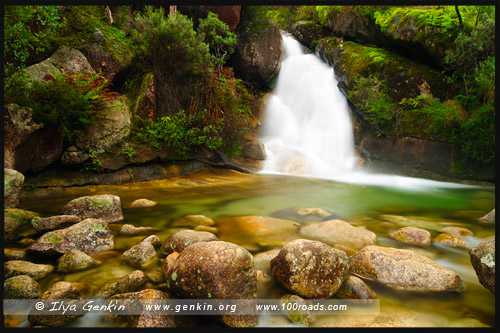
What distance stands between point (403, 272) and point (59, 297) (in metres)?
3.38

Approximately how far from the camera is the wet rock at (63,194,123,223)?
5016mm

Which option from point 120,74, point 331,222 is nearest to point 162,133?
point 120,74

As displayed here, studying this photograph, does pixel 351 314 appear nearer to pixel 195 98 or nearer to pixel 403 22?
pixel 195 98

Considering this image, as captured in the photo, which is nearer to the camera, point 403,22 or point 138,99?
point 138,99

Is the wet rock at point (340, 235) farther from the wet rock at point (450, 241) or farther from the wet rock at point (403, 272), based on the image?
the wet rock at point (450, 241)

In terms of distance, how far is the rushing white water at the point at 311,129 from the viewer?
1095 cm

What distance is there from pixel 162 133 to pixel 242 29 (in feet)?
22.5

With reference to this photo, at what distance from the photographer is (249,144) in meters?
11.0

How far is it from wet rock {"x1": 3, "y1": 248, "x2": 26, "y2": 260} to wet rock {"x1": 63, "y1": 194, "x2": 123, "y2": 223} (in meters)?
1.15

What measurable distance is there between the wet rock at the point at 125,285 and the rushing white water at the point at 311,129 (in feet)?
25.9

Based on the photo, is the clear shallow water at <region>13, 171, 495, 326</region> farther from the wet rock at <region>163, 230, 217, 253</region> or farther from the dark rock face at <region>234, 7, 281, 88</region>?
the dark rock face at <region>234, 7, 281, 88</region>

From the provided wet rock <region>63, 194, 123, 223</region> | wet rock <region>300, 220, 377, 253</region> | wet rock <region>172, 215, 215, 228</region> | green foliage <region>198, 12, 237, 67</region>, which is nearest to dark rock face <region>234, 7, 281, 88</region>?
green foliage <region>198, 12, 237, 67</region>

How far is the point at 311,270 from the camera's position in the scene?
2.97 metres

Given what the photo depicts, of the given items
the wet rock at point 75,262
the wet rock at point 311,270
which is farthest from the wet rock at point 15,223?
the wet rock at point 311,270
